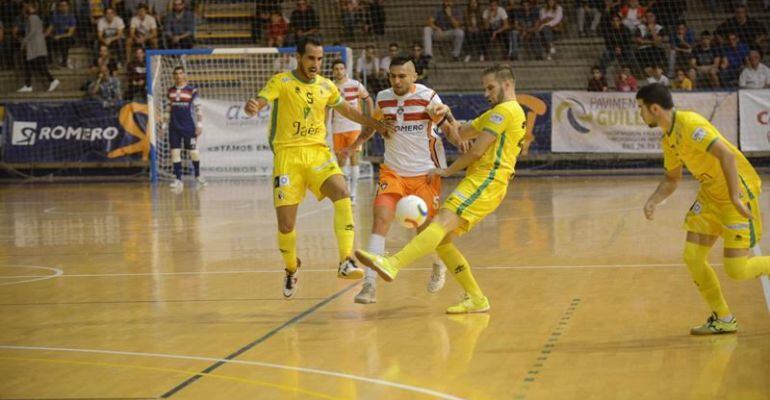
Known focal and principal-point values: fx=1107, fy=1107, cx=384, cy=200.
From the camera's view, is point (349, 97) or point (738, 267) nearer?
point (738, 267)

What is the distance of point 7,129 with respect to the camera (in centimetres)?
2562

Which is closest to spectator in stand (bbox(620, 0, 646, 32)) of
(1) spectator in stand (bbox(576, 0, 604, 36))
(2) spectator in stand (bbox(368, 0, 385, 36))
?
(1) spectator in stand (bbox(576, 0, 604, 36))

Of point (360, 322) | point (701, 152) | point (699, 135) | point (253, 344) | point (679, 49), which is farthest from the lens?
point (679, 49)

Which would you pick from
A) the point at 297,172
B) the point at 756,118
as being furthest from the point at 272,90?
the point at 756,118

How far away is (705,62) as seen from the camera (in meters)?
25.4

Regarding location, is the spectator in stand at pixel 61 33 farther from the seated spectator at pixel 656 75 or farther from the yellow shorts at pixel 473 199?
the yellow shorts at pixel 473 199

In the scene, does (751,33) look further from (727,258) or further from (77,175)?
(727,258)

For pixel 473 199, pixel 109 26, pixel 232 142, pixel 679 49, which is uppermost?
pixel 109 26

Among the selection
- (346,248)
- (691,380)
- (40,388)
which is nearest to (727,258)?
(691,380)

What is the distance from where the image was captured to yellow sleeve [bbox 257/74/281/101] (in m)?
9.12

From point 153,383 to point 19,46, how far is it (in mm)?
23877

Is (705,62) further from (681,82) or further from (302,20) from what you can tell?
(302,20)

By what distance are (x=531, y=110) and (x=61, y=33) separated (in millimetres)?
12467

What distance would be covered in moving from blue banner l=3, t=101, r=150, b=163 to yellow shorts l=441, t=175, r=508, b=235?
18.0 metres
